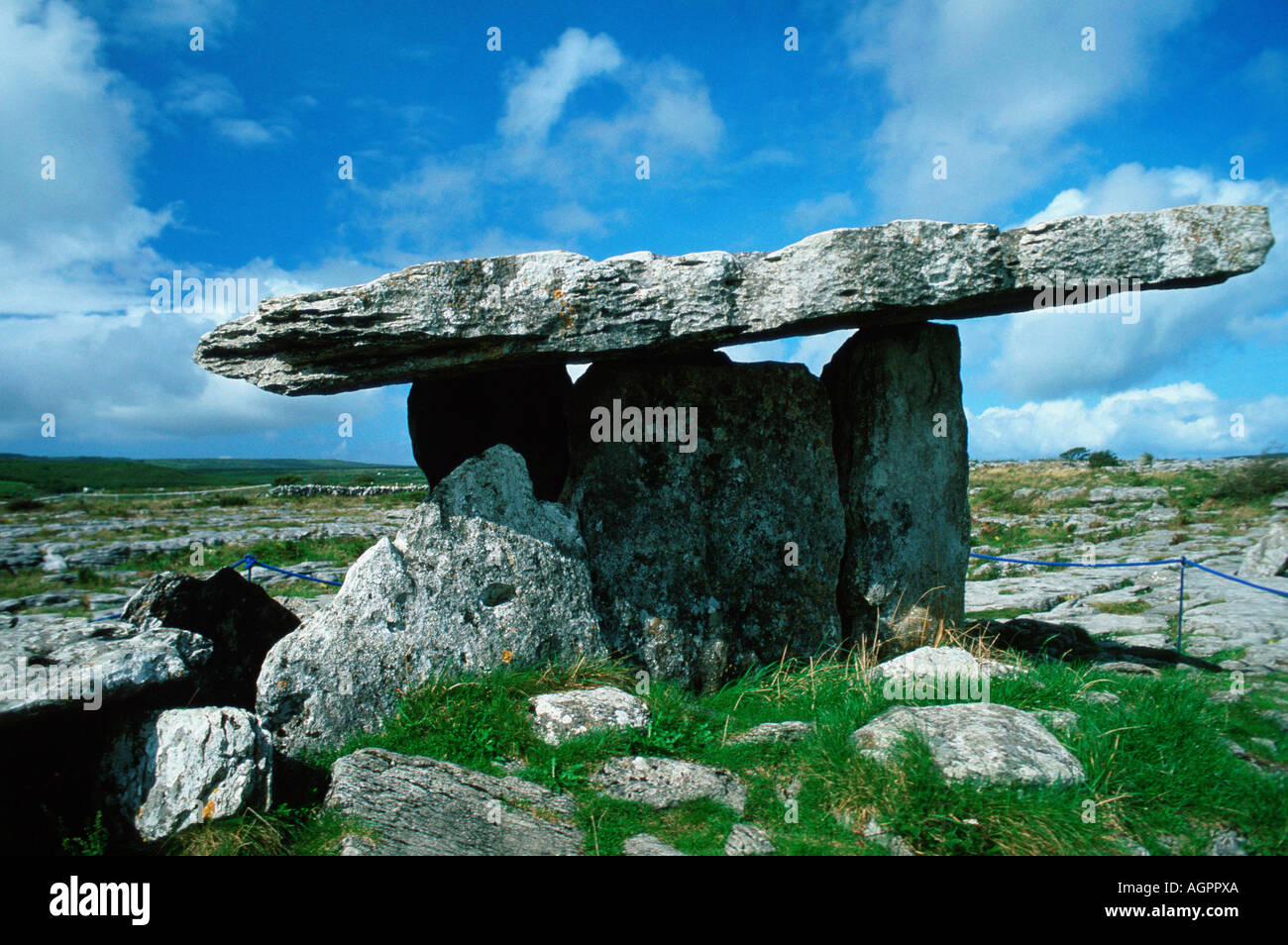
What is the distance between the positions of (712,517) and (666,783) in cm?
320

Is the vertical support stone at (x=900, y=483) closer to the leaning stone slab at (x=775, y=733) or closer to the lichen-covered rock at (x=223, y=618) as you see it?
the leaning stone slab at (x=775, y=733)

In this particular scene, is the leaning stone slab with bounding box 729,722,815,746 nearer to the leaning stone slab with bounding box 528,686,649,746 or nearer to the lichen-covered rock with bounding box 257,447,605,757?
the leaning stone slab with bounding box 528,686,649,746

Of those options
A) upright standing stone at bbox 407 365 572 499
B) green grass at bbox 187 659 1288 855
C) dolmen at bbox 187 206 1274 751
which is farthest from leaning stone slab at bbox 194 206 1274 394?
green grass at bbox 187 659 1288 855

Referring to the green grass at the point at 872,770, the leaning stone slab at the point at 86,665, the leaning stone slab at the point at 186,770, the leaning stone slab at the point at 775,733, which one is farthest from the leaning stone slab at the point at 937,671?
the leaning stone slab at the point at 86,665

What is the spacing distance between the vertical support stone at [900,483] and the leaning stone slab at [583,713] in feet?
11.1

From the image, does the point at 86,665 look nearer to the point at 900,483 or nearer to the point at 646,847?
the point at 646,847

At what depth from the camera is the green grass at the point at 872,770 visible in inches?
168

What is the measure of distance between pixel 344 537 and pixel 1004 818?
21470 millimetres

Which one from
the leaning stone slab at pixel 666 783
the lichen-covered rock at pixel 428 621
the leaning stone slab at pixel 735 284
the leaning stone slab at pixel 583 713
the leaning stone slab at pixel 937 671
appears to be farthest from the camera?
the leaning stone slab at pixel 735 284

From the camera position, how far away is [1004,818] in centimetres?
421

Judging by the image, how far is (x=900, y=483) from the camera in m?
8.13

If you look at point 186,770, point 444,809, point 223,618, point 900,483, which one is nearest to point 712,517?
point 900,483

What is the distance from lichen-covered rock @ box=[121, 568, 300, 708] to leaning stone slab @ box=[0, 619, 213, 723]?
682 millimetres
